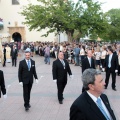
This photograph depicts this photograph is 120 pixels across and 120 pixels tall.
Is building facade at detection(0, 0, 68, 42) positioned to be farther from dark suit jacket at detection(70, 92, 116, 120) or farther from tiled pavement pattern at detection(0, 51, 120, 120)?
dark suit jacket at detection(70, 92, 116, 120)

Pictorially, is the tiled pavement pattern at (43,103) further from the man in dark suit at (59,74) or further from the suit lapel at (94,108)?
the suit lapel at (94,108)

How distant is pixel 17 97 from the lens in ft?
34.1

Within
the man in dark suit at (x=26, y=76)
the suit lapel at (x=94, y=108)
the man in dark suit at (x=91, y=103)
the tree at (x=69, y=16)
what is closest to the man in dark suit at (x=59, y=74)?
the man in dark suit at (x=26, y=76)

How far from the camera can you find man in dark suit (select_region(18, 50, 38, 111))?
855cm

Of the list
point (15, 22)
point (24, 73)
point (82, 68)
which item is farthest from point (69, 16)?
point (24, 73)

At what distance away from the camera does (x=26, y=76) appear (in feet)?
28.2

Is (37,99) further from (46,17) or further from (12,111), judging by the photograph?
(46,17)

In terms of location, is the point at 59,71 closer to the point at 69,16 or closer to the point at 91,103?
the point at 91,103

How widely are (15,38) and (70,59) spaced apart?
2575 centimetres

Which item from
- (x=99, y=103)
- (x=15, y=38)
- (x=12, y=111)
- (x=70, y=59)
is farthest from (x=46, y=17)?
(x=99, y=103)

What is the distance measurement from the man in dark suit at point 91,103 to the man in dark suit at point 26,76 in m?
5.09

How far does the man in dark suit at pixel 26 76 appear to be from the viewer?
28.1 ft

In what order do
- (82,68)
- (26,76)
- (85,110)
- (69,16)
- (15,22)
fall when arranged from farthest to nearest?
(15,22) < (69,16) < (82,68) < (26,76) < (85,110)

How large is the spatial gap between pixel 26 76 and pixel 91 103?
5.41 meters
